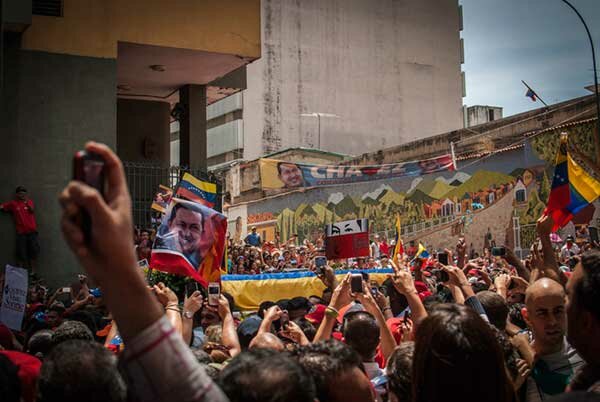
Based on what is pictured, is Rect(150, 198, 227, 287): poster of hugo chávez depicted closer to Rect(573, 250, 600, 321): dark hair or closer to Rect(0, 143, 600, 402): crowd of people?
Rect(0, 143, 600, 402): crowd of people

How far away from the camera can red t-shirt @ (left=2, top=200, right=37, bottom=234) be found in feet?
46.1

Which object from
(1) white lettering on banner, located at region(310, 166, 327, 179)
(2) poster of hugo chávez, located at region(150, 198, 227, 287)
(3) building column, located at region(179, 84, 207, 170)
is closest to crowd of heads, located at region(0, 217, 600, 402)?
(2) poster of hugo chávez, located at region(150, 198, 227, 287)

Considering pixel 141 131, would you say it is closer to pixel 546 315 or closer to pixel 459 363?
pixel 546 315

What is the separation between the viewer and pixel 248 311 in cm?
1305

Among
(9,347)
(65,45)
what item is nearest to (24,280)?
(9,347)

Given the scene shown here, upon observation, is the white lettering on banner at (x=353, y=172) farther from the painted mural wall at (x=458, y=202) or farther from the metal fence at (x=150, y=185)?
the metal fence at (x=150, y=185)

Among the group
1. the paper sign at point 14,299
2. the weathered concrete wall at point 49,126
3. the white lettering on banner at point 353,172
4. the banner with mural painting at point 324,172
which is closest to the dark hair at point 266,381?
the paper sign at point 14,299

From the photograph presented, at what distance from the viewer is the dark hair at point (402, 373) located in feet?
11.0

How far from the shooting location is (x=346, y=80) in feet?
158

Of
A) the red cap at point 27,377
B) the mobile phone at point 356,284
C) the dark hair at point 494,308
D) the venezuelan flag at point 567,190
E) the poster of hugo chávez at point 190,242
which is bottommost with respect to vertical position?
the red cap at point 27,377

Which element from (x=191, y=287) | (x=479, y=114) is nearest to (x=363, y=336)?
(x=191, y=287)

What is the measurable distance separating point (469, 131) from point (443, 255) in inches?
904

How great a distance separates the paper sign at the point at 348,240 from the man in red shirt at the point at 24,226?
5.80 metres

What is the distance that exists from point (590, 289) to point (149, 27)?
14.5m
